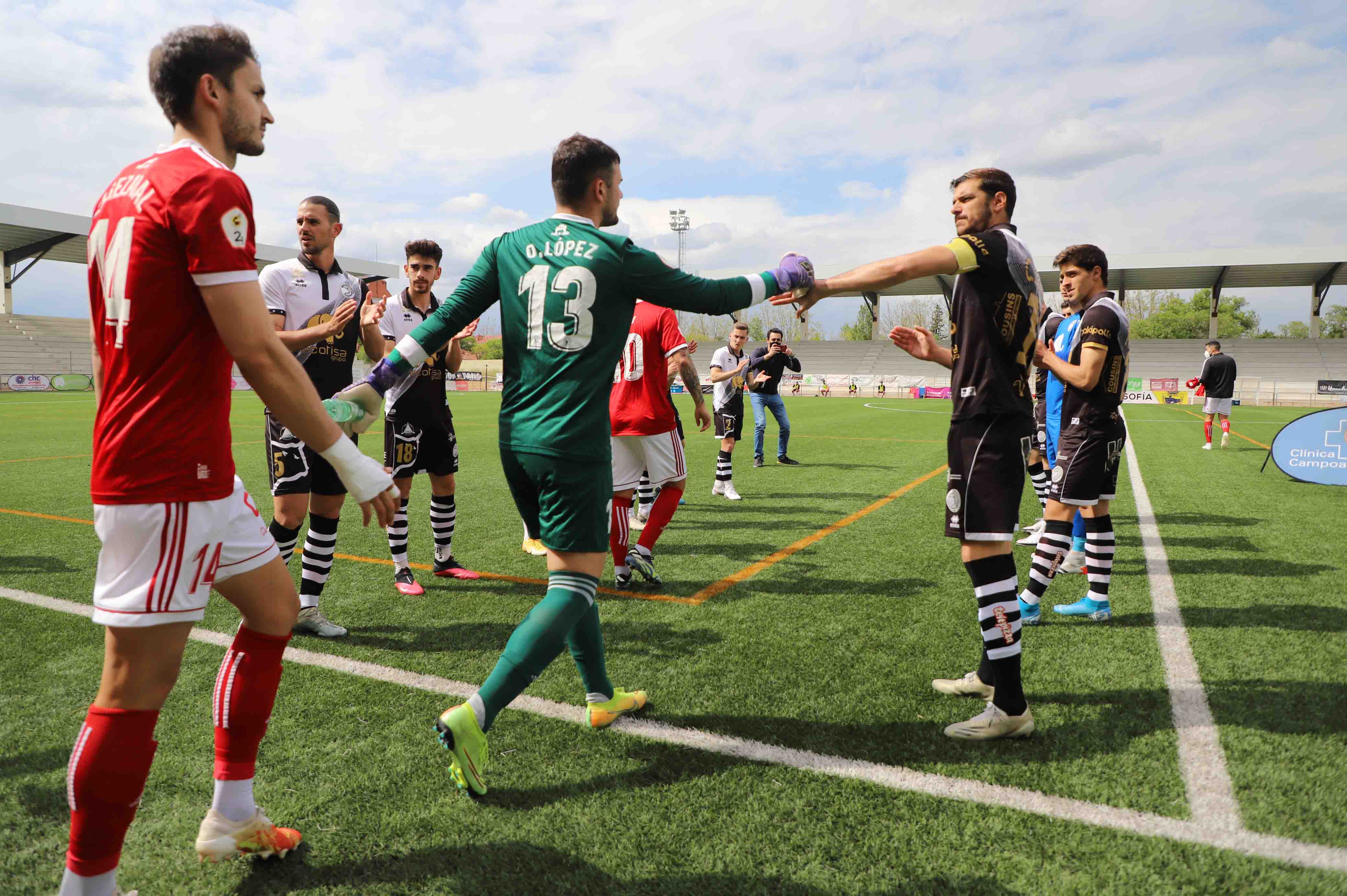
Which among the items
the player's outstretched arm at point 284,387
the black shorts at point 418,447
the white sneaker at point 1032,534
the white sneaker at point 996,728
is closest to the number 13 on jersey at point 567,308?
the player's outstretched arm at point 284,387

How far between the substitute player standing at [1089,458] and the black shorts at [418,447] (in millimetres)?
3741

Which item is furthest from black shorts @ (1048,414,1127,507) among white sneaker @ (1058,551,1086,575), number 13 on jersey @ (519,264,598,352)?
number 13 on jersey @ (519,264,598,352)

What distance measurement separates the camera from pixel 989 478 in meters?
3.05

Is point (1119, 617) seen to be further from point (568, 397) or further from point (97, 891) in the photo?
point (97, 891)

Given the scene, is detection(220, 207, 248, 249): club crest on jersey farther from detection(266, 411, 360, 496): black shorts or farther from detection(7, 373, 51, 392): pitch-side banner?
detection(7, 373, 51, 392): pitch-side banner

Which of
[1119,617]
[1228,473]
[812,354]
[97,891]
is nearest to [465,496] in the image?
[1119,617]

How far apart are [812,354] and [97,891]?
6142 centimetres

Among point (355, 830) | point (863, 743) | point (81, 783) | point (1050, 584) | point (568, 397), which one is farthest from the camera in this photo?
point (1050, 584)

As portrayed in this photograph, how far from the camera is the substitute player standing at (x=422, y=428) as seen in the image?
16.7 feet

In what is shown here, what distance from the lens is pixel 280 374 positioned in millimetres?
1801

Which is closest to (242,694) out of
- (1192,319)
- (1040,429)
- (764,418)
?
(1040,429)

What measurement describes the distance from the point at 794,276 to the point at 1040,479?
635cm

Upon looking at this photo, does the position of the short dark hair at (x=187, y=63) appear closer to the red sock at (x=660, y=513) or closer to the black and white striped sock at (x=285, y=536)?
the black and white striped sock at (x=285, y=536)

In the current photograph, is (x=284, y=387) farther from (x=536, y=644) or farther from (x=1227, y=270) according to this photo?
(x=1227, y=270)
